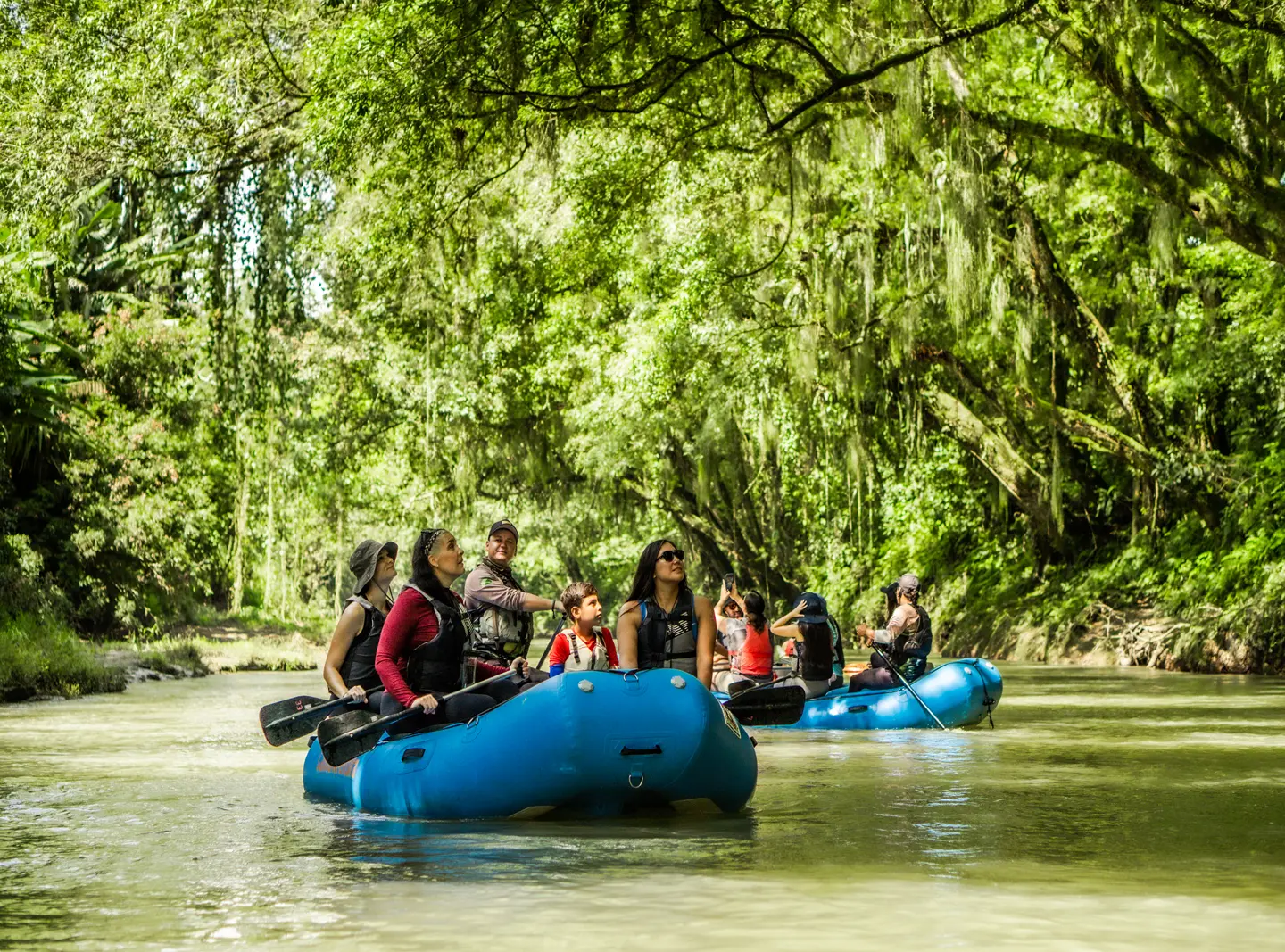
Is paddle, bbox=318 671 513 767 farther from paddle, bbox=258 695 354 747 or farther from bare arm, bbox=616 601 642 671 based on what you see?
bare arm, bbox=616 601 642 671

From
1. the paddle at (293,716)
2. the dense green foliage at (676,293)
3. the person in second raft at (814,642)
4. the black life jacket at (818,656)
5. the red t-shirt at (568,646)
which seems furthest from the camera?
the black life jacket at (818,656)

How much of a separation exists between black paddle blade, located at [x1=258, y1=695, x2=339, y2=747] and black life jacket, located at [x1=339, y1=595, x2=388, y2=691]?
0.23 m

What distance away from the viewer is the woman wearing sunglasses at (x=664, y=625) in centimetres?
984

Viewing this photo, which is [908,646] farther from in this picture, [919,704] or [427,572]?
[427,572]

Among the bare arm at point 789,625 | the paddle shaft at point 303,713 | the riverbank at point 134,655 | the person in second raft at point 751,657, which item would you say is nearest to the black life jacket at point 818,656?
the bare arm at point 789,625

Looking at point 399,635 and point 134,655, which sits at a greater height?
point 399,635

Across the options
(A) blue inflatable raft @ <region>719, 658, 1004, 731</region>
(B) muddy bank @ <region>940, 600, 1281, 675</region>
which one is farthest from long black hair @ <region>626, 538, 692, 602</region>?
(B) muddy bank @ <region>940, 600, 1281, 675</region>

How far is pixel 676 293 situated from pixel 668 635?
64.5 feet

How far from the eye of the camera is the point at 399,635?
9.10 meters

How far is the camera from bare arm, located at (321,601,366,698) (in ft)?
32.0

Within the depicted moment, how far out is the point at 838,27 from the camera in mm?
15242

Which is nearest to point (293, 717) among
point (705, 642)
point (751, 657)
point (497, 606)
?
point (497, 606)

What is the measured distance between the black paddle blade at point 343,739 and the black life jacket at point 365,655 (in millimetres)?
399

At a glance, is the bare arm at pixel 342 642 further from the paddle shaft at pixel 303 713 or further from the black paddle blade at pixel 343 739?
the black paddle blade at pixel 343 739
